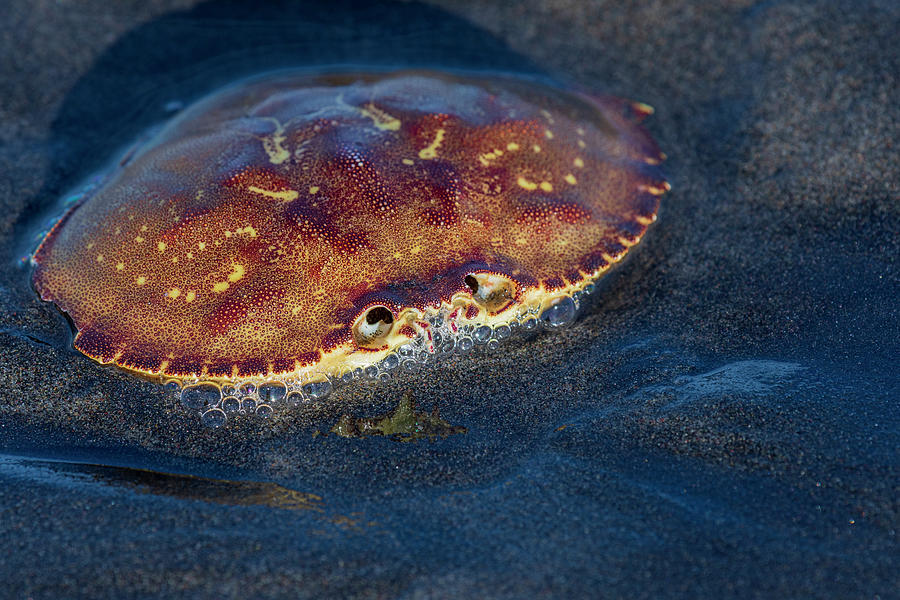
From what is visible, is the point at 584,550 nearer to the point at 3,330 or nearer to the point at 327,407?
the point at 327,407

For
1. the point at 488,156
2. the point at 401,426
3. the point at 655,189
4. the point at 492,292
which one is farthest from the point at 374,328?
the point at 655,189

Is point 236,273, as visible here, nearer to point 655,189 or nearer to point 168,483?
point 168,483

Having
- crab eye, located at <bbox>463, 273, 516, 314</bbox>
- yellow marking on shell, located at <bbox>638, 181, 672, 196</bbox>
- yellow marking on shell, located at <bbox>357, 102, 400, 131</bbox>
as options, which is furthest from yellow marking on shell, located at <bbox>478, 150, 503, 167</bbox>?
yellow marking on shell, located at <bbox>638, 181, 672, 196</bbox>

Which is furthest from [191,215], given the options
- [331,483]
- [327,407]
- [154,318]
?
[331,483]

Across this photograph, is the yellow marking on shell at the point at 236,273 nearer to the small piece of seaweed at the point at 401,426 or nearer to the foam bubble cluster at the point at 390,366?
the foam bubble cluster at the point at 390,366

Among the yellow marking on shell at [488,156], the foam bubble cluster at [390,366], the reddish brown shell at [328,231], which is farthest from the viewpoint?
the yellow marking on shell at [488,156]

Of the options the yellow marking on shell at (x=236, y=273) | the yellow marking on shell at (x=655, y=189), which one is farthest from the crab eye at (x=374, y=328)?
the yellow marking on shell at (x=655, y=189)
